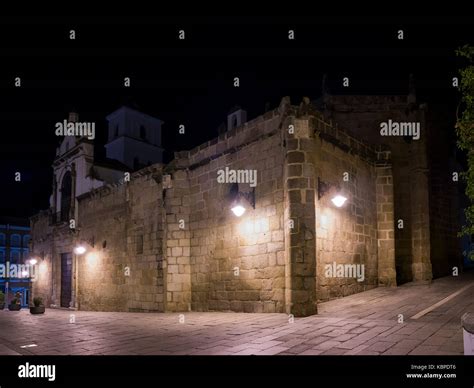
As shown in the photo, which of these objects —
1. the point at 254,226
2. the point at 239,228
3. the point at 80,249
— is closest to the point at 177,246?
the point at 239,228

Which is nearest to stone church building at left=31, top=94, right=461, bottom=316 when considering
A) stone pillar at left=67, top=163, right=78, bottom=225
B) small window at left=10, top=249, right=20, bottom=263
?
stone pillar at left=67, top=163, right=78, bottom=225

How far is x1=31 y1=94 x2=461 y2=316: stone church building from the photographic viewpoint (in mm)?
9930

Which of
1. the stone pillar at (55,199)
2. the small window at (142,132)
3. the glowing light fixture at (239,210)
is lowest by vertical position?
the glowing light fixture at (239,210)

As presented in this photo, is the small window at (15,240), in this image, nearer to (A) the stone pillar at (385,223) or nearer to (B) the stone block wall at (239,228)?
(B) the stone block wall at (239,228)

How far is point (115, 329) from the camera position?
863 centimetres

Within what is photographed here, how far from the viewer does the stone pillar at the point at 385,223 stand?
12961 millimetres

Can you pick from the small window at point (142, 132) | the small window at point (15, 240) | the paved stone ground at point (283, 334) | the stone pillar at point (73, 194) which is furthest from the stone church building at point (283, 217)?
the small window at point (15, 240)

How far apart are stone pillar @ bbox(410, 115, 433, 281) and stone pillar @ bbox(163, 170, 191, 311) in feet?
24.9

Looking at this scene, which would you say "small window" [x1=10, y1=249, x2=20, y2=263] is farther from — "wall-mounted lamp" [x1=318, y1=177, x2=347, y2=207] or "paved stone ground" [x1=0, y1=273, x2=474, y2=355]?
"wall-mounted lamp" [x1=318, y1=177, x2=347, y2=207]

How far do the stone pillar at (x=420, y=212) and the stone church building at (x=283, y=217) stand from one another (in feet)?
0.11
